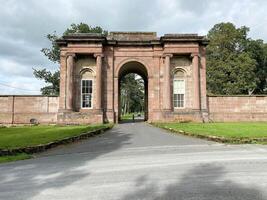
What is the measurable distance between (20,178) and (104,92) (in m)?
26.1

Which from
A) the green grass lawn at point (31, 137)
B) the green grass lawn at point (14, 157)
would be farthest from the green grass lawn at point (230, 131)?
the green grass lawn at point (14, 157)

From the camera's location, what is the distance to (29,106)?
3488 cm

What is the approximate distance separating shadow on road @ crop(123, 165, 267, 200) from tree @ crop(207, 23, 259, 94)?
1962 inches

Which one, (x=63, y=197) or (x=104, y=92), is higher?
(x=104, y=92)

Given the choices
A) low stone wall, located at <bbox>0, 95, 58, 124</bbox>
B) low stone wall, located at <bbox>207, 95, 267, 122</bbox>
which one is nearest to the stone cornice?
low stone wall, located at <bbox>0, 95, 58, 124</bbox>

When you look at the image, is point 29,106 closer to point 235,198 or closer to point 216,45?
point 235,198

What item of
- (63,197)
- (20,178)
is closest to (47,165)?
(20,178)

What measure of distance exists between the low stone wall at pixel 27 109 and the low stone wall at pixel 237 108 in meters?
16.4

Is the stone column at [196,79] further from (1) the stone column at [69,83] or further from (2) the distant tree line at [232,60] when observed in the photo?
(2) the distant tree line at [232,60]

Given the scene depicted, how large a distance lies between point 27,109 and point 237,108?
21.8 m

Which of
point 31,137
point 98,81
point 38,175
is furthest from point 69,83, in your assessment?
point 38,175

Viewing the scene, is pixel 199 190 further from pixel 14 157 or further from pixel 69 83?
pixel 69 83

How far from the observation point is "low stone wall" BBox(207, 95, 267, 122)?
35.2 m

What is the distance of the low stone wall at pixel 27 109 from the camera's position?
1367 inches
